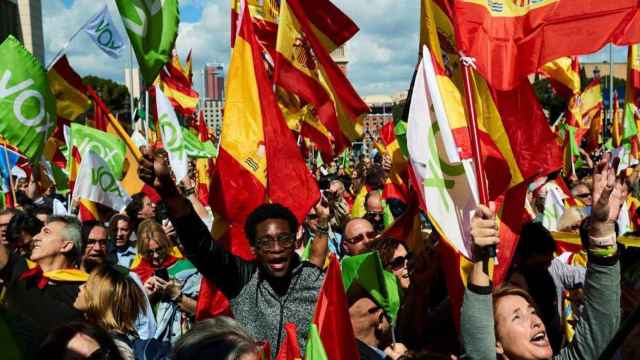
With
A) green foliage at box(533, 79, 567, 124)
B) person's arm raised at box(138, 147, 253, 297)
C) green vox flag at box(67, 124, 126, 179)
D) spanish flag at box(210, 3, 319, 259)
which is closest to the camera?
person's arm raised at box(138, 147, 253, 297)

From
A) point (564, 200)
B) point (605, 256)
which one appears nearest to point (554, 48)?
point (605, 256)

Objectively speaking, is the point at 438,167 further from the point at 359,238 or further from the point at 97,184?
the point at 97,184

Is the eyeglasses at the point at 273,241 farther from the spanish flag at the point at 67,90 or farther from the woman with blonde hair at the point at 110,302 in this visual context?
the spanish flag at the point at 67,90

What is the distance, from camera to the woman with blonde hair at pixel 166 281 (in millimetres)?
4711

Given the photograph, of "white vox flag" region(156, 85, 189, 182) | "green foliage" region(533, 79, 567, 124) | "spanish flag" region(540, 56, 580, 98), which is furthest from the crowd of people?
"green foliage" region(533, 79, 567, 124)

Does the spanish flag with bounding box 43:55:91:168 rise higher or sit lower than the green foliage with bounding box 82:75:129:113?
higher

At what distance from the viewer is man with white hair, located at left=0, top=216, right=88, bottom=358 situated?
3516 mm

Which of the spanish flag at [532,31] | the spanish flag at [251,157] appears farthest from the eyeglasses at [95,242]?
the spanish flag at [532,31]

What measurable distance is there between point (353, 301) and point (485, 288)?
99 cm

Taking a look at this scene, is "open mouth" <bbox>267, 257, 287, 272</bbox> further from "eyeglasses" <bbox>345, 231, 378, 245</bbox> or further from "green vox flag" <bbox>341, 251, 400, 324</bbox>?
"eyeglasses" <bbox>345, 231, 378, 245</bbox>

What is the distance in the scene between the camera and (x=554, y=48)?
13.0 ft

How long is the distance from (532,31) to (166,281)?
2.54 metres

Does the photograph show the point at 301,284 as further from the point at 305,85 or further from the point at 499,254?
the point at 305,85

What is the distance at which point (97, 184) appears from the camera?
23.6 ft
